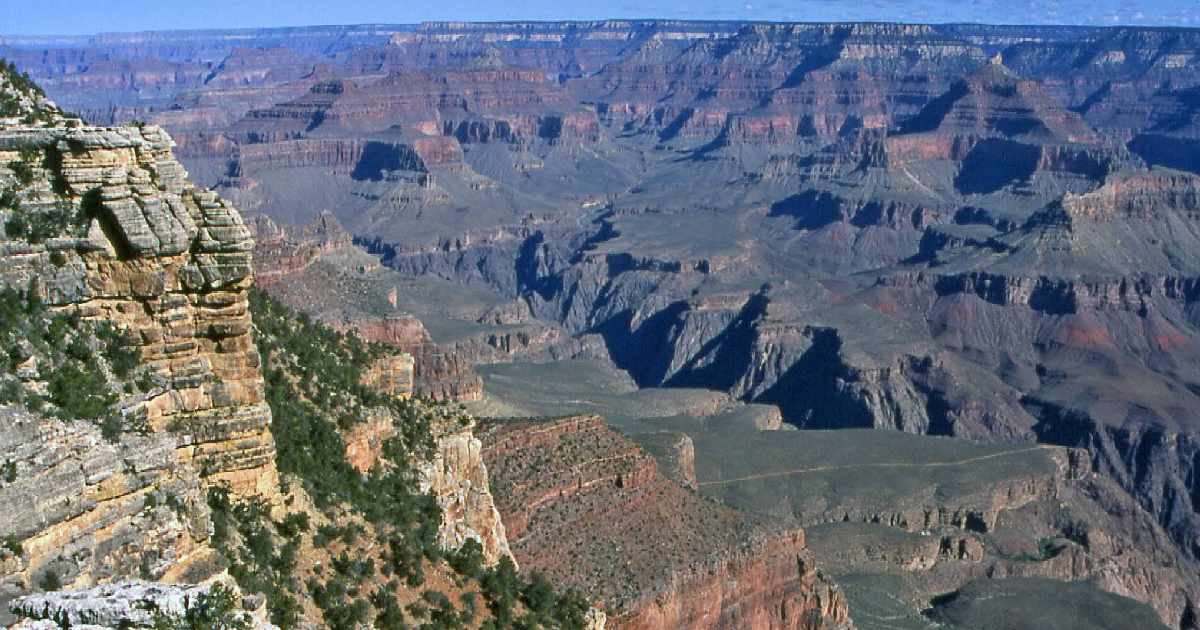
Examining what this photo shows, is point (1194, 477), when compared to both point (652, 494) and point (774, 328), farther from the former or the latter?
point (652, 494)

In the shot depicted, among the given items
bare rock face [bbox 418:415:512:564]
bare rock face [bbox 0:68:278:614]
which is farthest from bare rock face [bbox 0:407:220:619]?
bare rock face [bbox 418:415:512:564]

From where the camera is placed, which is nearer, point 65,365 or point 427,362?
point 65,365

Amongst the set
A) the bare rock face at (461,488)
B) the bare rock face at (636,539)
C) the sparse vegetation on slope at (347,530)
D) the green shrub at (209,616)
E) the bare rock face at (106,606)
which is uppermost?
the bare rock face at (106,606)

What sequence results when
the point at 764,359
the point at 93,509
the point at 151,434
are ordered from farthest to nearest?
the point at 764,359, the point at 151,434, the point at 93,509

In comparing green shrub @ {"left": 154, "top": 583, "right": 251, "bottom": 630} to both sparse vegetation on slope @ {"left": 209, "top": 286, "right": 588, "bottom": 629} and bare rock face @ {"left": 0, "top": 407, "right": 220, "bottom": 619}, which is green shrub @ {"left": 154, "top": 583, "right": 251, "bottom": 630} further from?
sparse vegetation on slope @ {"left": 209, "top": 286, "right": 588, "bottom": 629}

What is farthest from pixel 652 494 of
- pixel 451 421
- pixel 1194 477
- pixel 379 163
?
pixel 379 163

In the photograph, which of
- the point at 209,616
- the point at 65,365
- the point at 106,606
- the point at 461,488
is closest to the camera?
the point at 106,606

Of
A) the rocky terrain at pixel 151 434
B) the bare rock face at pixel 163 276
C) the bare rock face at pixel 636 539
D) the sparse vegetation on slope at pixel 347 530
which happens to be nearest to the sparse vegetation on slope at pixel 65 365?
the rocky terrain at pixel 151 434

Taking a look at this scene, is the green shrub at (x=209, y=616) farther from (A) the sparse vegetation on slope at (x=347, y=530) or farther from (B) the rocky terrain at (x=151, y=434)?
(A) the sparse vegetation on slope at (x=347, y=530)

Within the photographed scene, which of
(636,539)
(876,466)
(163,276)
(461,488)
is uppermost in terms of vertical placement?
(163,276)

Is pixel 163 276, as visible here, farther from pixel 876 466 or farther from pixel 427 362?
pixel 876 466

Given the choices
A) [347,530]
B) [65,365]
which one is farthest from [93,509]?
[347,530]

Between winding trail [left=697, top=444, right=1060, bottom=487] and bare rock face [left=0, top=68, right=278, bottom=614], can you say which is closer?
bare rock face [left=0, top=68, right=278, bottom=614]
